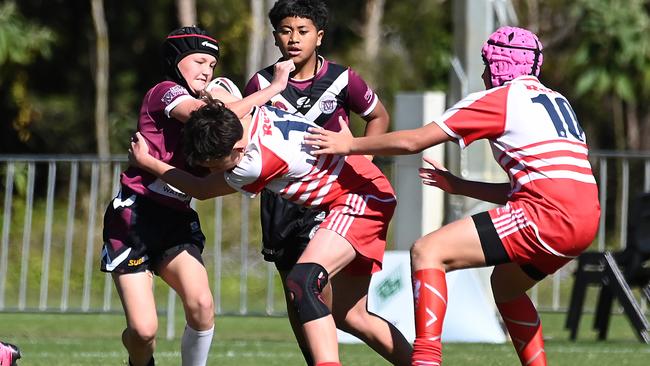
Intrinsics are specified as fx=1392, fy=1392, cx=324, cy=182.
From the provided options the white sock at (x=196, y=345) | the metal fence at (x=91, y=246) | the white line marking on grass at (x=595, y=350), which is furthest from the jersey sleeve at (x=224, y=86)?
the metal fence at (x=91, y=246)

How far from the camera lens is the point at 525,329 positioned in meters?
6.42

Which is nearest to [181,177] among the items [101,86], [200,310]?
[200,310]

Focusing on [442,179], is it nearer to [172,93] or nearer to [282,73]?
[282,73]

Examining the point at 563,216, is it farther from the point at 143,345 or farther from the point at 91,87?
the point at 91,87

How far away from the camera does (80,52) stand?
2692 centimetres

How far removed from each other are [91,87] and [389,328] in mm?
20976

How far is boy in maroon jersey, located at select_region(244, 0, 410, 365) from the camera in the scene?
23.0ft

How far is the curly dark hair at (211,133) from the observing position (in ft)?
19.2

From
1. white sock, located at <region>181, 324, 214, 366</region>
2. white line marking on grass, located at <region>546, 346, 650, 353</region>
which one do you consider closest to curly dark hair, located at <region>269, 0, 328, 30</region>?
white sock, located at <region>181, 324, 214, 366</region>

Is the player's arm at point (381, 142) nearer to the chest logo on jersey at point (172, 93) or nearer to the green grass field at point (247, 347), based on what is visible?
the chest logo on jersey at point (172, 93)

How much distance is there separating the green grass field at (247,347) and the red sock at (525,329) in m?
1.86

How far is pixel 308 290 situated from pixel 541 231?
103cm

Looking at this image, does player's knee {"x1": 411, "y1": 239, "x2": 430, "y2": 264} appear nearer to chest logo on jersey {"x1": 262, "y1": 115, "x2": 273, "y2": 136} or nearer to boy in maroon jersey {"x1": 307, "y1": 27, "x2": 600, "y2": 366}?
boy in maroon jersey {"x1": 307, "y1": 27, "x2": 600, "y2": 366}

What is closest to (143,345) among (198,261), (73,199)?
(198,261)
